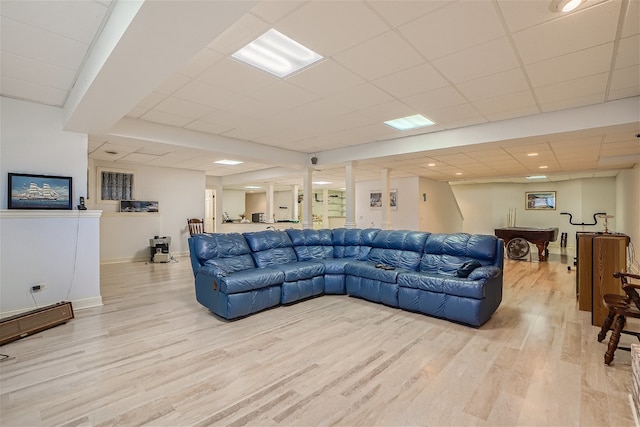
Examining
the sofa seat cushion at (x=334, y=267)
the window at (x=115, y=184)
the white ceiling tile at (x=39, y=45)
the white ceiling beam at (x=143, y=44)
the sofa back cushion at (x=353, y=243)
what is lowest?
the sofa seat cushion at (x=334, y=267)

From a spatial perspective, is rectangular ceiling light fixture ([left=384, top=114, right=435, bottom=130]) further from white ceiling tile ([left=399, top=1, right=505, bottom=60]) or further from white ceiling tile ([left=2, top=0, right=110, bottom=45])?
white ceiling tile ([left=2, top=0, right=110, bottom=45])

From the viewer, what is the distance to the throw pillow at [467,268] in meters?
3.63

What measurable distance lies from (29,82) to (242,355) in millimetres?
3585

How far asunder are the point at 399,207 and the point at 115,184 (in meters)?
8.10

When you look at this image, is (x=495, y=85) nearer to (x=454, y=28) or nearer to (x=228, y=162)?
(x=454, y=28)

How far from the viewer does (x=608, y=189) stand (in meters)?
9.99

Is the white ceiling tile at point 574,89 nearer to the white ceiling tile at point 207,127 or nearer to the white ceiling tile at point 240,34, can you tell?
the white ceiling tile at point 240,34

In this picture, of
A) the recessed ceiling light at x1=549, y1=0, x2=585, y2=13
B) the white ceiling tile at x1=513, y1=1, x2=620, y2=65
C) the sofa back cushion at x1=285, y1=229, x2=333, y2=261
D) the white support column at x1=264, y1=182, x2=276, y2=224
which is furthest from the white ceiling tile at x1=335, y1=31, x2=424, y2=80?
the white support column at x1=264, y1=182, x2=276, y2=224

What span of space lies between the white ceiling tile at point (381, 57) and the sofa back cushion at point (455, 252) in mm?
2441

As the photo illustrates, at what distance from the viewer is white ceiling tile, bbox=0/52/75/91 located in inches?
108

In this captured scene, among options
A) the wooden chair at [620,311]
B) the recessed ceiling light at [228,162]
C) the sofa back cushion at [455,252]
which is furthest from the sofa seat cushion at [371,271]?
the recessed ceiling light at [228,162]

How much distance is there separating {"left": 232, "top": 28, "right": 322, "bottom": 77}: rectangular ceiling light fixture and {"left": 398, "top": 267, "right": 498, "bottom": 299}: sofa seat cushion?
271 cm

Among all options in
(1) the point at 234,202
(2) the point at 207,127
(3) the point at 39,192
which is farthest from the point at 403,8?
(1) the point at 234,202

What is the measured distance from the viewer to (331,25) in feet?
7.30
